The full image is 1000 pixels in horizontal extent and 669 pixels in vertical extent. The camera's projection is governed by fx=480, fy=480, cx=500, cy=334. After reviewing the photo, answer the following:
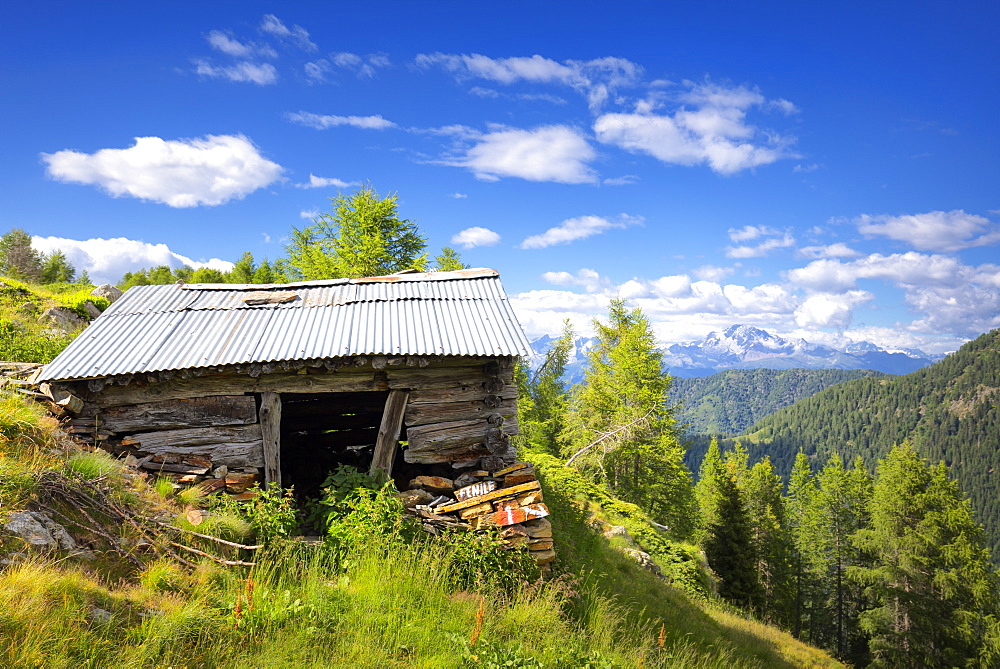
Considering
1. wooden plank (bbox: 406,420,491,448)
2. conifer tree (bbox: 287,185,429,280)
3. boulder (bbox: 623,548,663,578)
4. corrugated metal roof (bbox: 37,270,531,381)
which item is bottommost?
boulder (bbox: 623,548,663,578)

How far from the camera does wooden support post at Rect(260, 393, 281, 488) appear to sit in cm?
800

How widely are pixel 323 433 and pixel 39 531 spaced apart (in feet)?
23.9

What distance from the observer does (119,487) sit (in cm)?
598

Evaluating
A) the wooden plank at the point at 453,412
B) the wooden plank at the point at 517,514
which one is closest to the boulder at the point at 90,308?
the wooden plank at the point at 453,412

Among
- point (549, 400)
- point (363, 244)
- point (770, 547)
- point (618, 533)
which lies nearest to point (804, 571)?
point (770, 547)

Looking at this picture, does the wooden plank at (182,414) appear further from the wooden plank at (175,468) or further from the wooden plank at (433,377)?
the wooden plank at (433,377)

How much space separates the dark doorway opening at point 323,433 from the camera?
34.5ft

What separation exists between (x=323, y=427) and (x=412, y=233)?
49.0 ft

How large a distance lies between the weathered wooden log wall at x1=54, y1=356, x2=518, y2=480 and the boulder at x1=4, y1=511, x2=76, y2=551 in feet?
10.0

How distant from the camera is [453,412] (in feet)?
27.4

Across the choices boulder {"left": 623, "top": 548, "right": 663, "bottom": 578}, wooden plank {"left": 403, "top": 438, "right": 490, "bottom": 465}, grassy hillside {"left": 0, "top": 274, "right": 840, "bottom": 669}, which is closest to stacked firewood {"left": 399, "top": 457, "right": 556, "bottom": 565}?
wooden plank {"left": 403, "top": 438, "right": 490, "bottom": 465}

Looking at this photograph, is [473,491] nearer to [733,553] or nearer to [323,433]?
[323,433]

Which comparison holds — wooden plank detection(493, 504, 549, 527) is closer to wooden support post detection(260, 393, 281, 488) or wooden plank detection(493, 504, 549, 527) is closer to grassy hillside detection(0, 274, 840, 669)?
grassy hillside detection(0, 274, 840, 669)

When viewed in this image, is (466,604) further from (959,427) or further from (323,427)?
(959,427)
